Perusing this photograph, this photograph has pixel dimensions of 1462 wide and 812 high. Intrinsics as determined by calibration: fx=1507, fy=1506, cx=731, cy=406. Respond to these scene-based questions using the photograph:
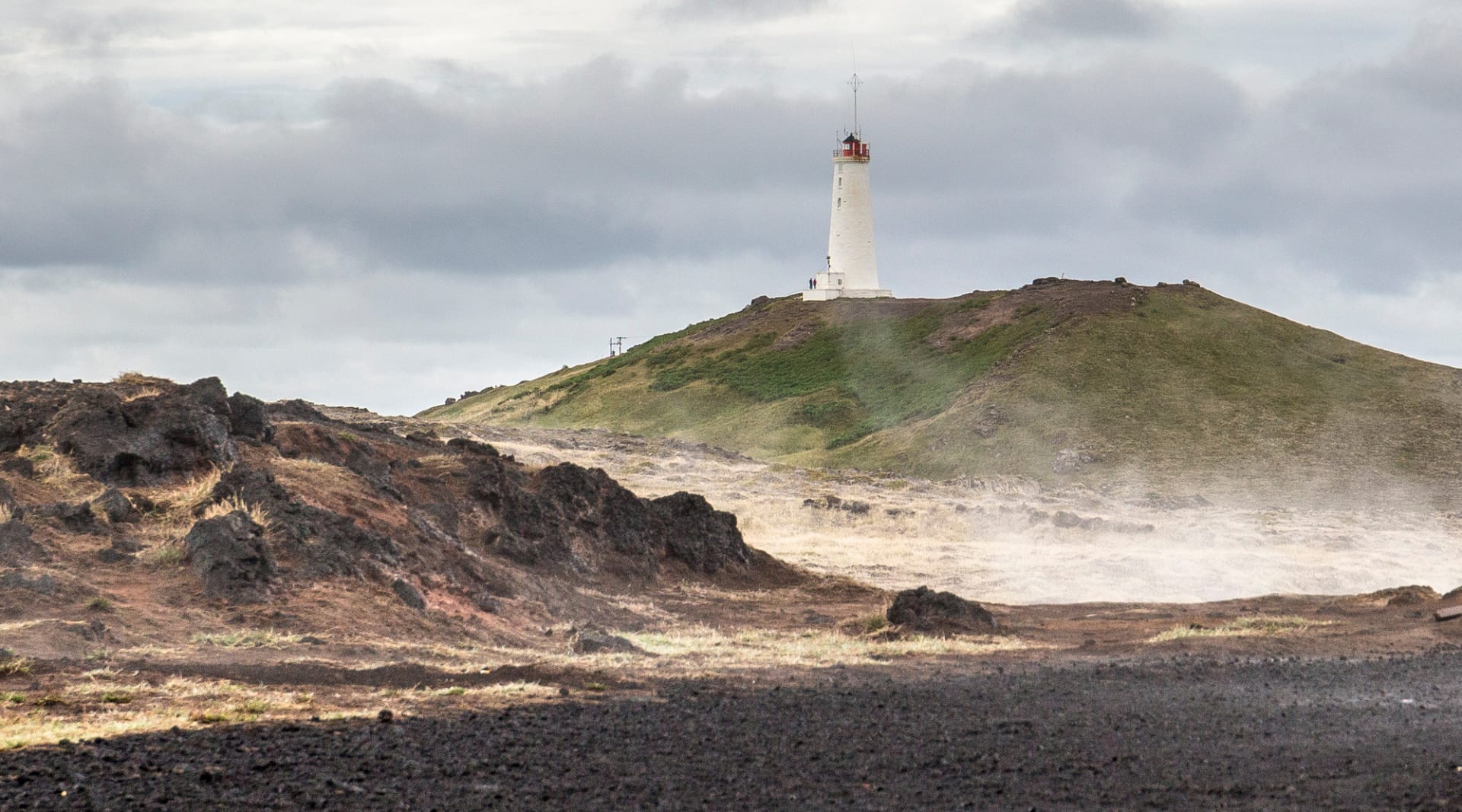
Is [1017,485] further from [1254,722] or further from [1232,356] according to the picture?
[1254,722]

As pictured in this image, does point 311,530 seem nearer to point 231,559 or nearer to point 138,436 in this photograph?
point 231,559

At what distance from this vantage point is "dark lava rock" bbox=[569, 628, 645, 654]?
1802 centimetres

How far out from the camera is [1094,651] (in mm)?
19312

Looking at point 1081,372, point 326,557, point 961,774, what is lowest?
point 961,774

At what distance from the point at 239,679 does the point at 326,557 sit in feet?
16.7

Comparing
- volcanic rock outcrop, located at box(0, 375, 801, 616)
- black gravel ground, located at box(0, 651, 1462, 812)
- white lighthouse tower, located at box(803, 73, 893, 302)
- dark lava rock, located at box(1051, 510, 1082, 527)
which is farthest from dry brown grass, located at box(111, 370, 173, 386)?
white lighthouse tower, located at box(803, 73, 893, 302)

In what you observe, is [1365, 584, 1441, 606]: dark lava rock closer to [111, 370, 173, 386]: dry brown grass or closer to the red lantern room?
[111, 370, 173, 386]: dry brown grass

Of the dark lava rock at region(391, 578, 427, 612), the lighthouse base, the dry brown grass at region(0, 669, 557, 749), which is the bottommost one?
the dry brown grass at region(0, 669, 557, 749)

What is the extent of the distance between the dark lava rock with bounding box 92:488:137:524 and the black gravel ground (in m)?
8.53

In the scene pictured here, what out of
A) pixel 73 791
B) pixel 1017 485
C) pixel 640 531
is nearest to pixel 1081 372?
pixel 1017 485

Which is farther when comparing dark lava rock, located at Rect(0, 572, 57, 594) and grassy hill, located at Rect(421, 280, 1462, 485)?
grassy hill, located at Rect(421, 280, 1462, 485)

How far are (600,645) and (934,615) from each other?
18.7 feet

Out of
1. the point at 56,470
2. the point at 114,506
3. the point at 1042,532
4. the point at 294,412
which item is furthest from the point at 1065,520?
the point at 114,506

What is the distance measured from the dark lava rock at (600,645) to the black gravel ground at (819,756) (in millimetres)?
3629
